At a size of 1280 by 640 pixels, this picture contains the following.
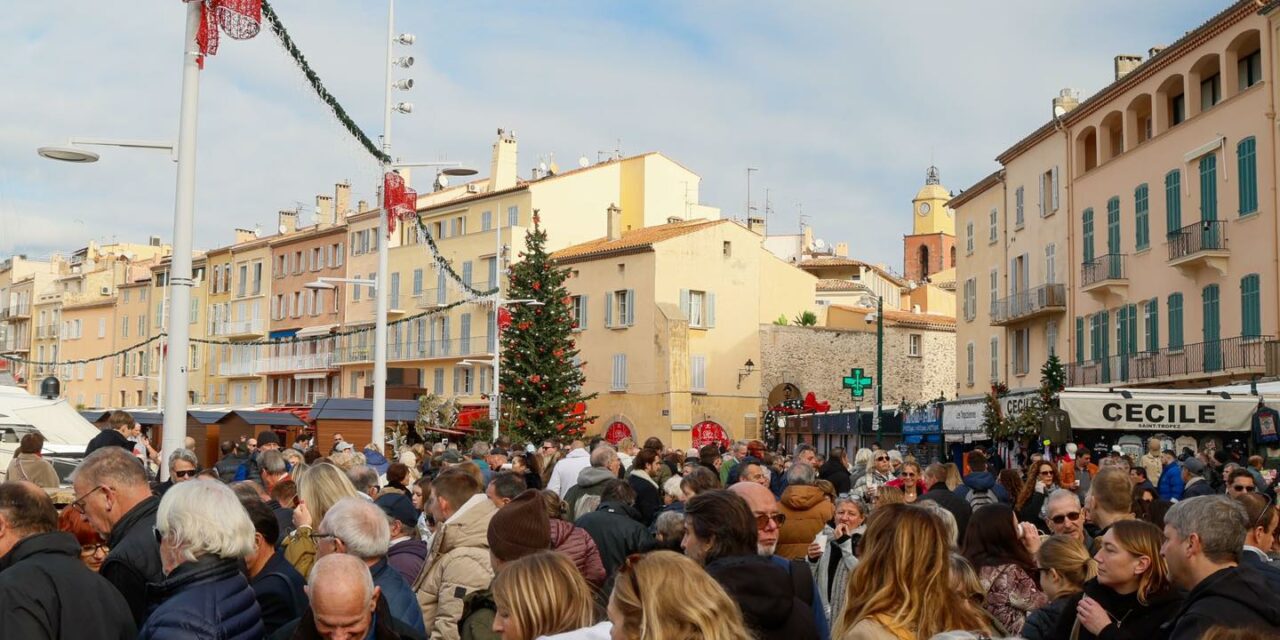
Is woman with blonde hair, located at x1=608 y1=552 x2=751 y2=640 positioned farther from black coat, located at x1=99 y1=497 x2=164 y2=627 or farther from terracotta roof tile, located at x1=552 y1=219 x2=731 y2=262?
terracotta roof tile, located at x1=552 y1=219 x2=731 y2=262

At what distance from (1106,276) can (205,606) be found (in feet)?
118

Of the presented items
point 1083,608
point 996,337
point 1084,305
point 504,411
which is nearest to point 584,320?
point 504,411

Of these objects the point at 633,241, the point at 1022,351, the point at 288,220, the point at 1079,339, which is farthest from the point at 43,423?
the point at 288,220

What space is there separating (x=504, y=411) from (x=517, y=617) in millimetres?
43293

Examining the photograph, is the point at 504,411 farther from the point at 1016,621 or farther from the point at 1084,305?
the point at 1016,621

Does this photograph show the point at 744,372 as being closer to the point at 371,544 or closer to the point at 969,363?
the point at 969,363

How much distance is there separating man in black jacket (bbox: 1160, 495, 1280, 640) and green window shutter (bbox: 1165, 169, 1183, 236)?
30.5 m

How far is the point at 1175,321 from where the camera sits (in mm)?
34688

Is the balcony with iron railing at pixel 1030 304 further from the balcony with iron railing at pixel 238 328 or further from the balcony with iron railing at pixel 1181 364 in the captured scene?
the balcony with iron railing at pixel 238 328

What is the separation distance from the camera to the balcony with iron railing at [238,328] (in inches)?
3066

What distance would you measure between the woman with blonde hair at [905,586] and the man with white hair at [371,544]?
1.84m

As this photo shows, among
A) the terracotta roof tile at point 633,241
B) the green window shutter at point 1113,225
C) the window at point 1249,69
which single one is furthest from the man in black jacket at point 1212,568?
the terracotta roof tile at point 633,241

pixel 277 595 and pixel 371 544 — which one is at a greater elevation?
pixel 371 544

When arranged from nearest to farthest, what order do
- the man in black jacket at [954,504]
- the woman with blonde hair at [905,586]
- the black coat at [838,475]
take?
the woman with blonde hair at [905,586] → the man in black jacket at [954,504] → the black coat at [838,475]
